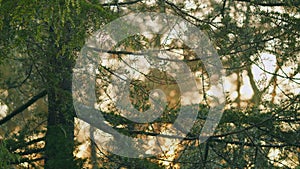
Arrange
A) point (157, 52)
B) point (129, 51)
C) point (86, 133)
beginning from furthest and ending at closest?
point (86, 133) → point (129, 51) → point (157, 52)

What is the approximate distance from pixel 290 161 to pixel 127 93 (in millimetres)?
2268

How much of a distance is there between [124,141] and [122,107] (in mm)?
496

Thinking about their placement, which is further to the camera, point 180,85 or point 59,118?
point 59,118

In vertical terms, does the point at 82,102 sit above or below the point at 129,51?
below

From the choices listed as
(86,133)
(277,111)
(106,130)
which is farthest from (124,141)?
(277,111)

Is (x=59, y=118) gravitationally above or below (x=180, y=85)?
below

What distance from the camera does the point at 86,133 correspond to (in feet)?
27.0

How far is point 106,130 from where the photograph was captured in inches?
301

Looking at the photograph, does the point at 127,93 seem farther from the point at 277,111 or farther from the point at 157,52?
the point at 277,111

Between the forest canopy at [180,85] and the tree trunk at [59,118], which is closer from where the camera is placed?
the forest canopy at [180,85]

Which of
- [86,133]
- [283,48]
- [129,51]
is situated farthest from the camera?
[86,133]

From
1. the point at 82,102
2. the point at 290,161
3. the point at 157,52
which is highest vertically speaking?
the point at 157,52

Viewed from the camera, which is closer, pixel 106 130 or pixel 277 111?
pixel 277 111

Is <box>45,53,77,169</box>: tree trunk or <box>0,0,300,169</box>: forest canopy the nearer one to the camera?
<box>0,0,300,169</box>: forest canopy
